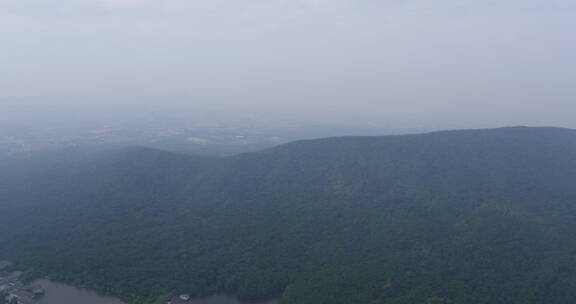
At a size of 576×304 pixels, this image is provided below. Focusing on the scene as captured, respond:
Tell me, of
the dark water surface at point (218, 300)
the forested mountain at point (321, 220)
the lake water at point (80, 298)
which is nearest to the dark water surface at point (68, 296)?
the lake water at point (80, 298)

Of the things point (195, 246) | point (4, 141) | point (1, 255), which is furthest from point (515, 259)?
point (4, 141)

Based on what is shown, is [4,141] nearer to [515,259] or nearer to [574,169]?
[515,259]

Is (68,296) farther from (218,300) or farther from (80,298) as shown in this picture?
(218,300)

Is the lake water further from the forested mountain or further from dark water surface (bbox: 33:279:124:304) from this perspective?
the forested mountain

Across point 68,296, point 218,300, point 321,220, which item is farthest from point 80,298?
point 321,220

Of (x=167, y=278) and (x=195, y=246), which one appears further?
(x=195, y=246)

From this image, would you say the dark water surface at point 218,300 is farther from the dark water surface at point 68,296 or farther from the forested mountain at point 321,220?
the dark water surface at point 68,296

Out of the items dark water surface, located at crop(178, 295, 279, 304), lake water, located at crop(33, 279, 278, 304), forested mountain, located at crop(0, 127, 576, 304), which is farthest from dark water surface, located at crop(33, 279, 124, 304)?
dark water surface, located at crop(178, 295, 279, 304)
